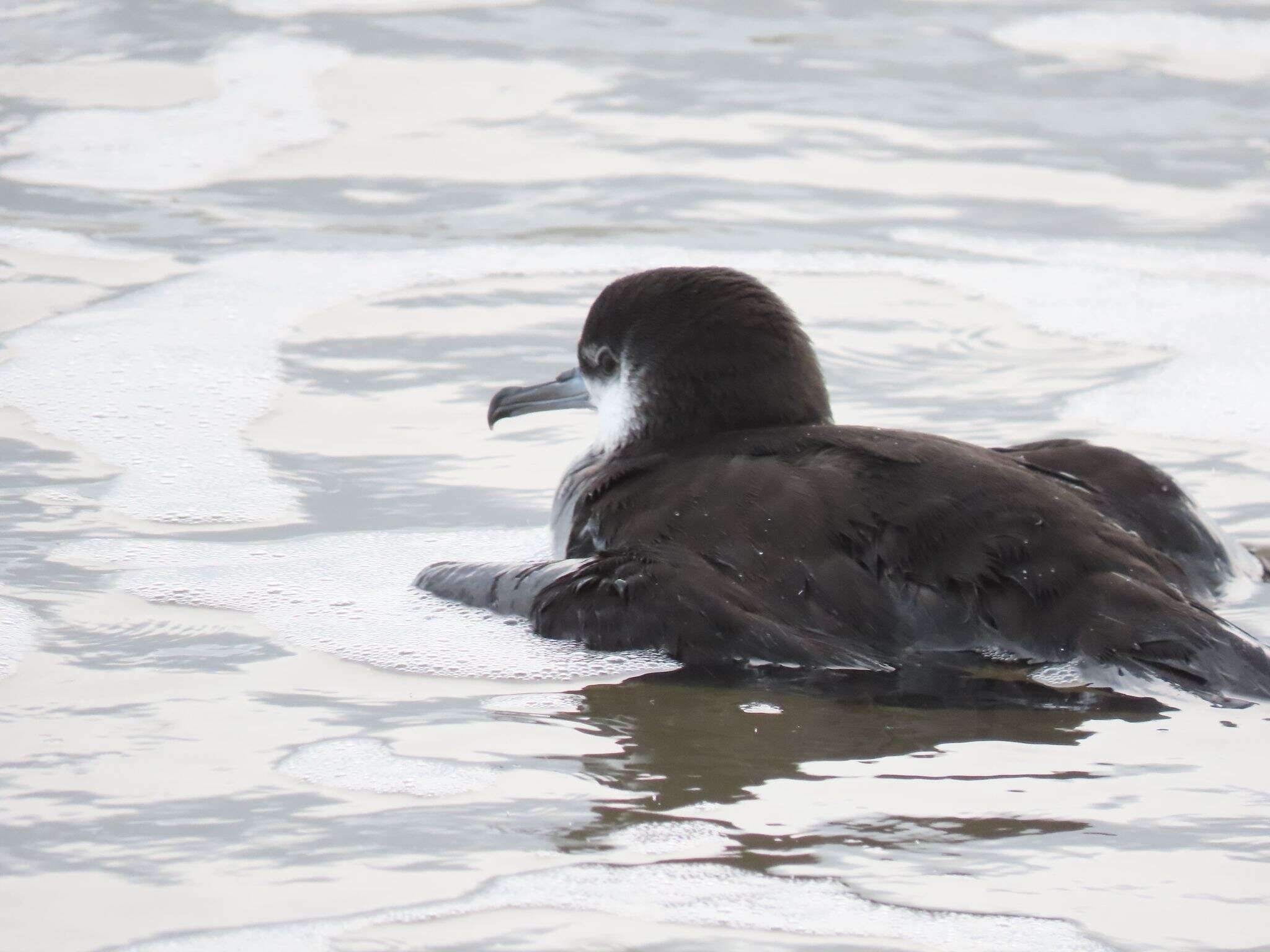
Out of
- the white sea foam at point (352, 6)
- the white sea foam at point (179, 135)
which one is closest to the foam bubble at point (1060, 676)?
the white sea foam at point (179, 135)

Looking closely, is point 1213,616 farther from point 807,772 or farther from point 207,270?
point 207,270

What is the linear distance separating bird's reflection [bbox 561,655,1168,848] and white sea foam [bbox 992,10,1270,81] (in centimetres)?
797

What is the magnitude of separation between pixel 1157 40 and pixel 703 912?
9.89 m

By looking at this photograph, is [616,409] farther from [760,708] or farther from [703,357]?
[760,708]

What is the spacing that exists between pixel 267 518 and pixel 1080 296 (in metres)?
3.76

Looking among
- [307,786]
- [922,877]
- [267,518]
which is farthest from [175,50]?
[922,877]

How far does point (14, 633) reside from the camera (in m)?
4.81

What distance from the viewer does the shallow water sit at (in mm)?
3529

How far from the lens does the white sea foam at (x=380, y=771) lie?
3.92 m

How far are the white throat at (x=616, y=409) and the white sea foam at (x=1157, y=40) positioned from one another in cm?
697

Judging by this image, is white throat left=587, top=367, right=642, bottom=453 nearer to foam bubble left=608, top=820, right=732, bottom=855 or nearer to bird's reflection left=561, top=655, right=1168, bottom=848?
bird's reflection left=561, top=655, right=1168, bottom=848

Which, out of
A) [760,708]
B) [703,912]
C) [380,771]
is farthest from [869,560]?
[703,912]

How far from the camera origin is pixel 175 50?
38.9 ft

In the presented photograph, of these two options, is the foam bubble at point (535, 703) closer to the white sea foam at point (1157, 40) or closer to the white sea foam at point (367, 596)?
the white sea foam at point (367, 596)
